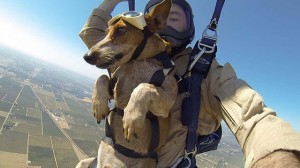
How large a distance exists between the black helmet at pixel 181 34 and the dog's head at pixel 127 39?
1.18ft

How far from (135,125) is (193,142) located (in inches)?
26.3

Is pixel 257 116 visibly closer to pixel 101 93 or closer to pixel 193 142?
pixel 193 142

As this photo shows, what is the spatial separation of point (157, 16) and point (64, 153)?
3588 cm

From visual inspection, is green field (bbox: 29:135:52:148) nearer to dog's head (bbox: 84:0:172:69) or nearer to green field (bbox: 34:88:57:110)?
green field (bbox: 34:88:57:110)

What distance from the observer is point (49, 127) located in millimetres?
44062

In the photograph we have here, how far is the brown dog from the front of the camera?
200 centimetres

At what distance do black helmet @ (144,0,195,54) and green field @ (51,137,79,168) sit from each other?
103ft

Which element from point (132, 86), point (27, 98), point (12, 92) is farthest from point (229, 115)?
point (12, 92)

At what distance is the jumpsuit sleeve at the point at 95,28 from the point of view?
113 inches

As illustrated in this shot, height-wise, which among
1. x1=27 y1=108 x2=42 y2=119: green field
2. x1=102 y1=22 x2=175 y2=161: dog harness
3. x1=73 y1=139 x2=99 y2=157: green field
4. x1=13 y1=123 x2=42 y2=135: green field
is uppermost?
x1=102 y1=22 x2=175 y2=161: dog harness

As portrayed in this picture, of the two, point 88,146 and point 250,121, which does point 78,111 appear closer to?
point 88,146

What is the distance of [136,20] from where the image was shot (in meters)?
2.13

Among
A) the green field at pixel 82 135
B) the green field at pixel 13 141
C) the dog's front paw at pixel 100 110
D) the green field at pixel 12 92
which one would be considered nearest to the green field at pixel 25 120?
the green field at pixel 13 141

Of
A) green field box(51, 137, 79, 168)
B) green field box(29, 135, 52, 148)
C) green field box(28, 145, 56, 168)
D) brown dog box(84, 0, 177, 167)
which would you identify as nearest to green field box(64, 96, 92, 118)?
green field box(51, 137, 79, 168)
